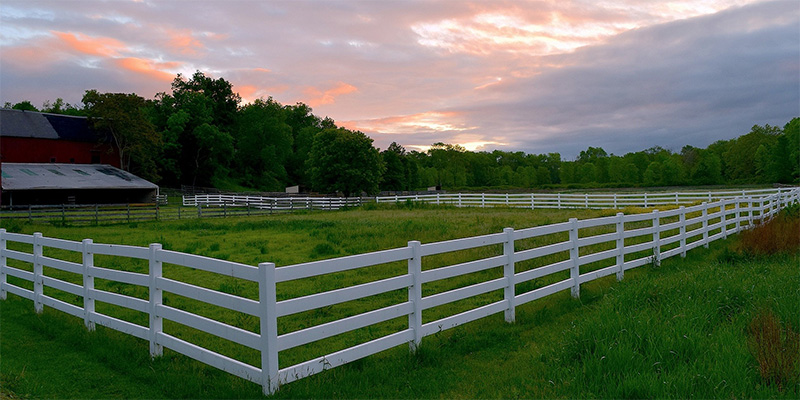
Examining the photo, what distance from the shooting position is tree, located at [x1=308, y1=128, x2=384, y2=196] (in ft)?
203

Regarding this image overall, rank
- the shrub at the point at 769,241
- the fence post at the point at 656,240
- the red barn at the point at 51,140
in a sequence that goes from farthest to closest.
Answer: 1. the red barn at the point at 51,140
2. the shrub at the point at 769,241
3. the fence post at the point at 656,240

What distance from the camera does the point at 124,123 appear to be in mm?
54469

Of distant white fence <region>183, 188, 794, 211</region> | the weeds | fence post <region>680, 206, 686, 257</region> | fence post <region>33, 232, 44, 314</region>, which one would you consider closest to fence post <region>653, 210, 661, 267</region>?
fence post <region>680, 206, 686, 257</region>

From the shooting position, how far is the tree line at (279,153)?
5800 cm

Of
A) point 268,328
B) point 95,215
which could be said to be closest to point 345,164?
point 95,215

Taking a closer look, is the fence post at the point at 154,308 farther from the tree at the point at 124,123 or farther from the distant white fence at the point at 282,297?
the tree at the point at 124,123

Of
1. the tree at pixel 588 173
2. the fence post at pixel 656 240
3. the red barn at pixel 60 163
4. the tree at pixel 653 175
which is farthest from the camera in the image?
the tree at pixel 588 173

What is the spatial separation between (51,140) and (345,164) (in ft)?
95.0

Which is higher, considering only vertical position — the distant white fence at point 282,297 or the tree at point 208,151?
the tree at point 208,151

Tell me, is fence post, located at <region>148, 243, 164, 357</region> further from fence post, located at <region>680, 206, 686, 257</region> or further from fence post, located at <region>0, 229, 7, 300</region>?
fence post, located at <region>680, 206, 686, 257</region>

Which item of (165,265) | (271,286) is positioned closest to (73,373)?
(271,286)

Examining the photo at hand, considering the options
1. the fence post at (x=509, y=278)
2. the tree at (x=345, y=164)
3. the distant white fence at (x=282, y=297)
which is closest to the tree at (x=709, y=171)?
the tree at (x=345, y=164)

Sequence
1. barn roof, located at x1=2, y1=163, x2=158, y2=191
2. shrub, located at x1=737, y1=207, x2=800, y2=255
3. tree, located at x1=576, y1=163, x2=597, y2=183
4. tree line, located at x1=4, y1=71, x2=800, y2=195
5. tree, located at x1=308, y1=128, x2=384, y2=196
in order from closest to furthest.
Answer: shrub, located at x1=737, y1=207, x2=800, y2=255
barn roof, located at x1=2, y1=163, x2=158, y2=191
tree line, located at x1=4, y1=71, x2=800, y2=195
tree, located at x1=308, y1=128, x2=384, y2=196
tree, located at x1=576, y1=163, x2=597, y2=183

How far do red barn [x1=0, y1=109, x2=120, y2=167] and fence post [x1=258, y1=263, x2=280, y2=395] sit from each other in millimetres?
53803
